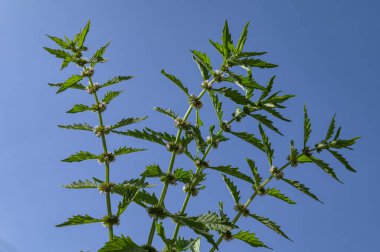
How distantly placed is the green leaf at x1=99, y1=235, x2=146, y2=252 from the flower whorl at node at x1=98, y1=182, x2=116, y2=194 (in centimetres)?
84

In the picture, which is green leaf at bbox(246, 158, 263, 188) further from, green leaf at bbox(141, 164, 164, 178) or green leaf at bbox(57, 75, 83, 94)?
green leaf at bbox(57, 75, 83, 94)

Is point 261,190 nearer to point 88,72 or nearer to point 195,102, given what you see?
point 195,102

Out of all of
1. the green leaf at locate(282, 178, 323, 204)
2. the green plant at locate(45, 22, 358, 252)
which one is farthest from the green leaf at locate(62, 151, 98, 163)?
the green leaf at locate(282, 178, 323, 204)

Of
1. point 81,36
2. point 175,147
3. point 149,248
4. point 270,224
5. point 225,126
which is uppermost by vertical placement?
point 81,36

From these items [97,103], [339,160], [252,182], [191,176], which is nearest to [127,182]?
[191,176]

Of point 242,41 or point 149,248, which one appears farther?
point 242,41

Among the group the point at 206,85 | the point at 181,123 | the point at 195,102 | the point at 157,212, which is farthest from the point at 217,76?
the point at 157,212

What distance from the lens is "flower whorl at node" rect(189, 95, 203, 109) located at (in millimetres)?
4805

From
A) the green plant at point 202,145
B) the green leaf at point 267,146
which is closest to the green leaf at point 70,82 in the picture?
the green plant at point 202,145

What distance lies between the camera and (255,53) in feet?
15.6

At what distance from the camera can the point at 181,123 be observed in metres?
4.57

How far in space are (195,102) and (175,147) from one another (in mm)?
616

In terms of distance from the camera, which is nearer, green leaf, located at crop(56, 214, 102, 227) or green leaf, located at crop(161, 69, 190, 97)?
green leaf, located at crop(56, 214, 102, 227)

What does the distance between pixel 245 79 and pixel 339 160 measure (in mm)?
1444
